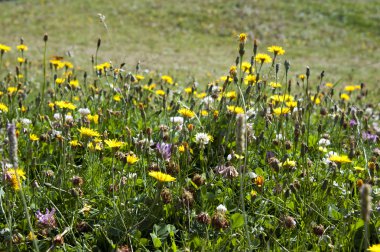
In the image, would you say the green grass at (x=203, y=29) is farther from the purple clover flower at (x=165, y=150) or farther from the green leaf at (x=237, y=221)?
the green leaf at (x=237, y=221)

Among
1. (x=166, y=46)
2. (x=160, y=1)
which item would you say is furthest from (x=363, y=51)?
(x=160, y=1)

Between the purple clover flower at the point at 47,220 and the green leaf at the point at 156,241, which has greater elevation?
the purple clover flower at the point at 47,220

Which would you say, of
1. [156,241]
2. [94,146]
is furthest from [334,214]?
[94,146]

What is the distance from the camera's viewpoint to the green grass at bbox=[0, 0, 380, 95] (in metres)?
16.0

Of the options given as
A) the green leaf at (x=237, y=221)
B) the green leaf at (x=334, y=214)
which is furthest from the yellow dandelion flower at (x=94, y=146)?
the green leaf at (x=334, y=214)

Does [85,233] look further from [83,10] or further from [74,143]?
[83,10]

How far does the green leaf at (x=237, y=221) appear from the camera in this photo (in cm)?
211

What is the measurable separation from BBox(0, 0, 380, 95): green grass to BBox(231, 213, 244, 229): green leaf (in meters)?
11.7

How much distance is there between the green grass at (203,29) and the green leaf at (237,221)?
11709mm

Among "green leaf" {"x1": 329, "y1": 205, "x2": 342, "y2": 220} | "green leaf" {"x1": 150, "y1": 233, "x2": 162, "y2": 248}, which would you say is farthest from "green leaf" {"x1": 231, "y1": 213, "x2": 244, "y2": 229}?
"green leaf" {"x1": 329, "y1": 205, "x2": 342, "y2": 220}

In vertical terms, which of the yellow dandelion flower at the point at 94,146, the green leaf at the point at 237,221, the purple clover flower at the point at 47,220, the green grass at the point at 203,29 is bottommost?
the green grass at the point at 203,29

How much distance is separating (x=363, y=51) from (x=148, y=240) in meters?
17.4

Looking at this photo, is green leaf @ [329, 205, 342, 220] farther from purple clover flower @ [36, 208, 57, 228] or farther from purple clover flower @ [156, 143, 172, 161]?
A: purple clover flower @ [36, 208, 57, 228]

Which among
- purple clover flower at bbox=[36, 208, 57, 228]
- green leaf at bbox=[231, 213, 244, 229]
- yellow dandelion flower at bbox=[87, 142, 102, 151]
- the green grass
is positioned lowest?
the green grass
